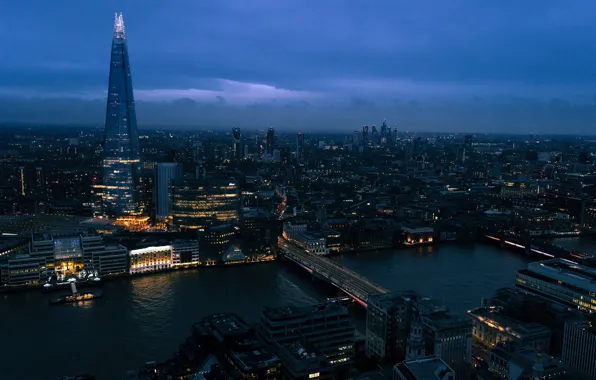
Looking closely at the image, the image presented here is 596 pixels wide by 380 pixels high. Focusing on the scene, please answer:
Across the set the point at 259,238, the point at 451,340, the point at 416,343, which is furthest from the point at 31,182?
the point at 451,340

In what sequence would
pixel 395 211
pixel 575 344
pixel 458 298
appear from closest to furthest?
pixel 575 344 → pixel 458 298 → pixel 395 211

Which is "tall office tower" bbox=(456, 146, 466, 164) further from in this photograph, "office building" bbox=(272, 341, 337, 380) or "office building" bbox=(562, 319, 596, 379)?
"office building" bbox=(272, 341, 337, 380)

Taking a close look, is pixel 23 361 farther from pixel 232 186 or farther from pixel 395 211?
pixel 395 211

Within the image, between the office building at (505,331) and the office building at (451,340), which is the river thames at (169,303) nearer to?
the office building at (505,331)

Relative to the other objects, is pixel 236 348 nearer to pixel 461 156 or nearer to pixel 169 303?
pixel 169 303

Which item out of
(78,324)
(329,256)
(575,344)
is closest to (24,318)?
(78,324)

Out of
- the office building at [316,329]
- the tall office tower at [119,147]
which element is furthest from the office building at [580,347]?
the tall office tower at [119,147]

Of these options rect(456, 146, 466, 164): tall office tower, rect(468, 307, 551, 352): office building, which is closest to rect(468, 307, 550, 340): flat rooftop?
rect(468, 307, 551, 352): office building
